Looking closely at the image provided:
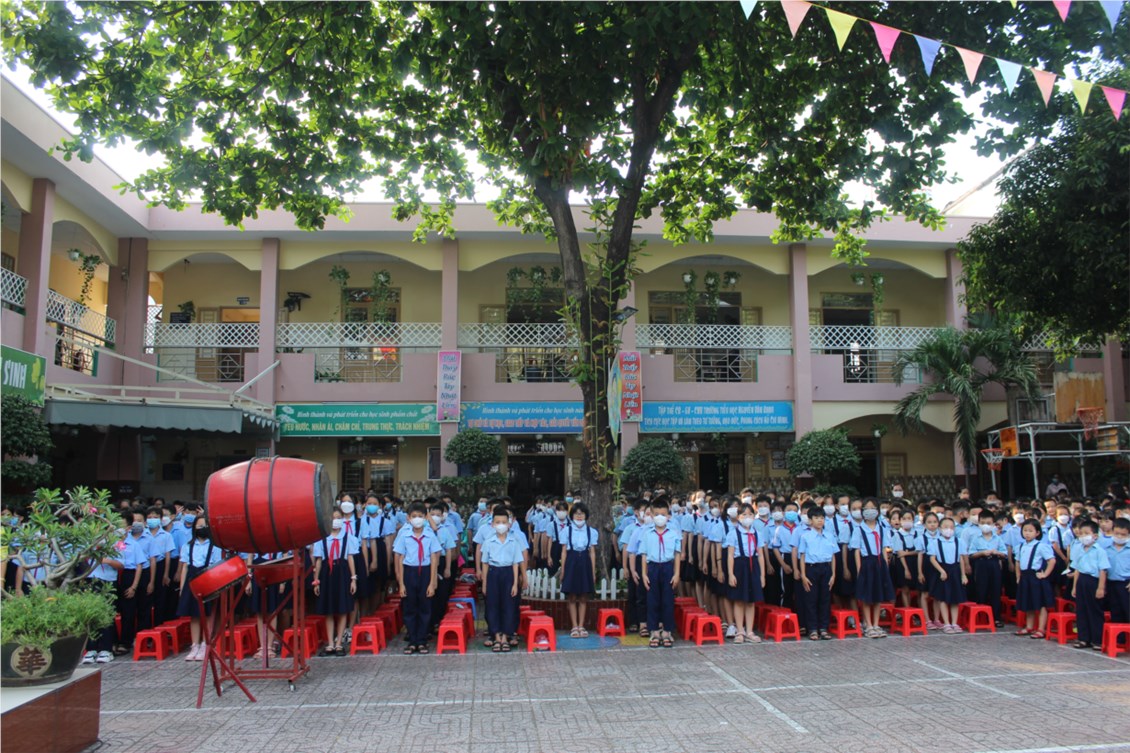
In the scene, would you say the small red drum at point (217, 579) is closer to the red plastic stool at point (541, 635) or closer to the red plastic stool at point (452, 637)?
the red plastic stool at point (452, 637)

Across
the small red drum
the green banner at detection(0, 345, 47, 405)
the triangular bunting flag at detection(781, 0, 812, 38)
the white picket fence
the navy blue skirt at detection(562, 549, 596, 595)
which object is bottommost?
the white picket fence

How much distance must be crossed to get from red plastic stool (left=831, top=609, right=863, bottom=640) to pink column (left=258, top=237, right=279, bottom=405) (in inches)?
500

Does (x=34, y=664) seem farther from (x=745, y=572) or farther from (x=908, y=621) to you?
(x=908, y=621)

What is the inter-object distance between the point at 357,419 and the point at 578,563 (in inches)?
385

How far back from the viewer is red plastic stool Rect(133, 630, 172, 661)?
9008mm

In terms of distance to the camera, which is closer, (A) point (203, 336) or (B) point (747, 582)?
(B) point (747, 582)

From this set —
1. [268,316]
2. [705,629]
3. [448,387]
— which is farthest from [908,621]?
[268,316]

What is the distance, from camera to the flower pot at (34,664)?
17.6 feet

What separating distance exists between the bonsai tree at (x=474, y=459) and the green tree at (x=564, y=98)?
535 cm

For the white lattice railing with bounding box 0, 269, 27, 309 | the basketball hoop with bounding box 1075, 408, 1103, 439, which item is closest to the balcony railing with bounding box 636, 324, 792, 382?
the basketball hoop with bounding box 1075, 408, 1103, 439

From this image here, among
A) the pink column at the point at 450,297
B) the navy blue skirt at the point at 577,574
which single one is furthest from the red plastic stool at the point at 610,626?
the pink column at the point at 450,297

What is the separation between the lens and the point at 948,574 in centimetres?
1030

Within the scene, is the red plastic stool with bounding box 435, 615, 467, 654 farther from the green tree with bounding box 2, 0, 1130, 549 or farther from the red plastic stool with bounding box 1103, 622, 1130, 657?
the red plastic stool with bounding box 1103, 622, 1130, 657

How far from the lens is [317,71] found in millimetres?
10703
